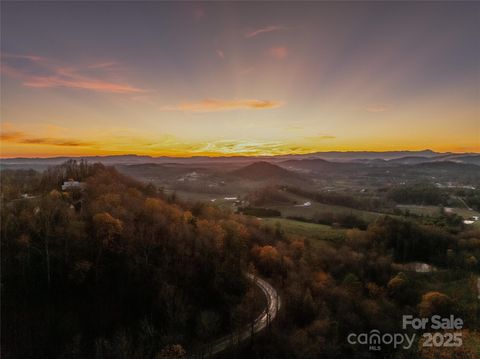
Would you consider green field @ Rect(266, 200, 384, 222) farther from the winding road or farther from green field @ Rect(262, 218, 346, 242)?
the winding road

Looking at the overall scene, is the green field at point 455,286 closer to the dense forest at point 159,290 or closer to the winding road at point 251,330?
the dense forest at point 159,290

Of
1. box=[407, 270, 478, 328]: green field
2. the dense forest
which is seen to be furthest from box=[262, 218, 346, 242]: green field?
box=[407, 270, 478, 328]: green field

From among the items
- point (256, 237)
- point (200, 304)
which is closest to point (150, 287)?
point (200, 304)

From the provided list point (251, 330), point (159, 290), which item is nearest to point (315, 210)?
point (251, 330)

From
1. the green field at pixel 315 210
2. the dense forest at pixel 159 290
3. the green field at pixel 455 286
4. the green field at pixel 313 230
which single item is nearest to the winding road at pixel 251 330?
the dense forest at pixel 159 290

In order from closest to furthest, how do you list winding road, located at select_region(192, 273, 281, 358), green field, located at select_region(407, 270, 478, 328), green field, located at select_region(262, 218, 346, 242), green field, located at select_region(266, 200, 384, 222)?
winding road, located at select_region(192, 273, 281, 358)
green field, located at select_region(407, 270, 478, 328)
green field, located at select_region(262, 218, 346, 242)
green field, located at select_region(266, 200, 384, 222)
